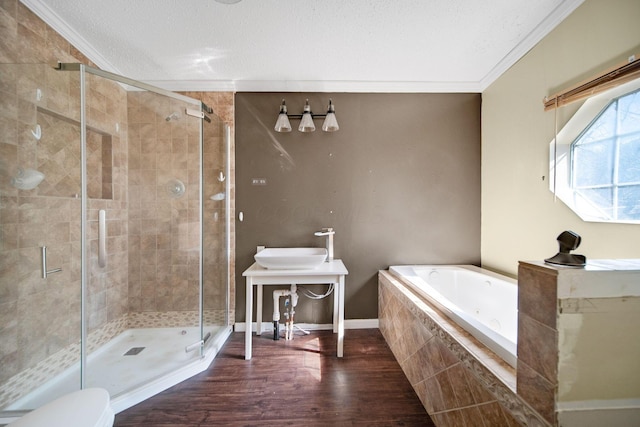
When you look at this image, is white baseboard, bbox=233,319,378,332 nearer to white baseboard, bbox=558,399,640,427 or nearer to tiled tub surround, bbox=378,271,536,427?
tiled tub surround, bbox=378,271,536,427

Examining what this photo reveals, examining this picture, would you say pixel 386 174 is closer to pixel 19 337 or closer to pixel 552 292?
pixel 552 292

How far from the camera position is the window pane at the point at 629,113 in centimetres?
125

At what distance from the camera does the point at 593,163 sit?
57.8 inches

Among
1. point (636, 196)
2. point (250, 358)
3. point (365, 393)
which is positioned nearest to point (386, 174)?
point (636, 196)

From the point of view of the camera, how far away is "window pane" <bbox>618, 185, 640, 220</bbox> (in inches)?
49.2

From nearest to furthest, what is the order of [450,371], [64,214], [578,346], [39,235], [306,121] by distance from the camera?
1. [578,346]
2. [450,371]
3. [39,235]
4. [64,214]
5. [306,121]

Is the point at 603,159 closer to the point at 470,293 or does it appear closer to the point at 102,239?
the point at 470,293

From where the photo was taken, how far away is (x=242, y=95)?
233 centimetres

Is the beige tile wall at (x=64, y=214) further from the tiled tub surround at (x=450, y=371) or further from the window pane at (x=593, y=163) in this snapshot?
the window pane at (x=593, y=163)

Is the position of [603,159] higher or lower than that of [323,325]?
higher

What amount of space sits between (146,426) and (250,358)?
0.70 metres

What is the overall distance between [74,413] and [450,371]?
4.66ft

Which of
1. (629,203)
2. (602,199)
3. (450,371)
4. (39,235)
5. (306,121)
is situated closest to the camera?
(450,371)

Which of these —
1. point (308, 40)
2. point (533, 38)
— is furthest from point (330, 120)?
point (533, 38)
